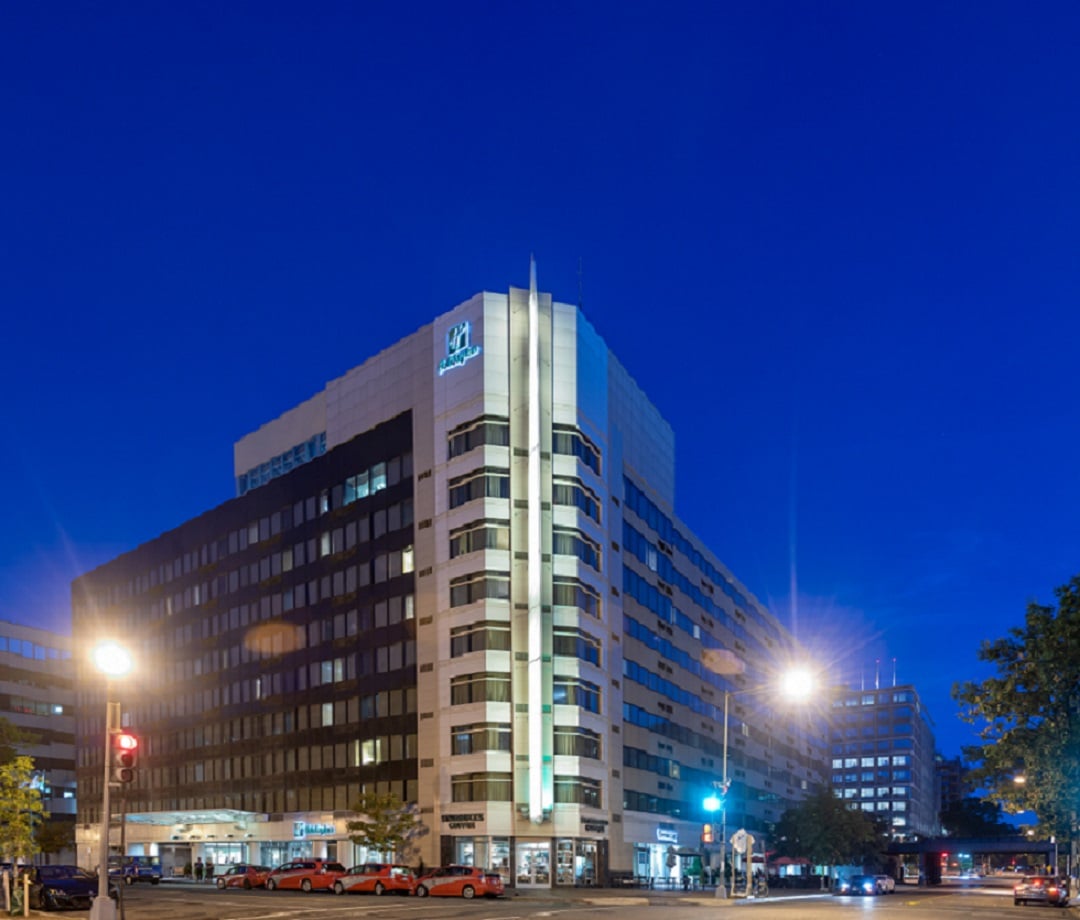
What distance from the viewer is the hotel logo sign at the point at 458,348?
87.2m

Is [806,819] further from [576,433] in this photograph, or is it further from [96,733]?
[96,733]

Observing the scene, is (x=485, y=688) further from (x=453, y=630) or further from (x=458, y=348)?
(x=458, y=348)

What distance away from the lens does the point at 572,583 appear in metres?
84.6

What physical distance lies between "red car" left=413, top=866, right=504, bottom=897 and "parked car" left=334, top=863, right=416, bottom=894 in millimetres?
2033

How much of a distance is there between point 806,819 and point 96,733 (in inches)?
2898

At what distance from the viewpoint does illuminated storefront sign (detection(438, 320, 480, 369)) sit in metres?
87.2

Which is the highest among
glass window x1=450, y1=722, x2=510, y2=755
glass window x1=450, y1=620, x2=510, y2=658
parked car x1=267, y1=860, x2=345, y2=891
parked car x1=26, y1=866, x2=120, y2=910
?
glass window x1=450, y1=620, x2=510, y2=658

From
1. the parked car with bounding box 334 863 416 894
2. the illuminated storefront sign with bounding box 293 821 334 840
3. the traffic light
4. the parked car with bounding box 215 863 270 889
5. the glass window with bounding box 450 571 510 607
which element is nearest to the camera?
the traffic light

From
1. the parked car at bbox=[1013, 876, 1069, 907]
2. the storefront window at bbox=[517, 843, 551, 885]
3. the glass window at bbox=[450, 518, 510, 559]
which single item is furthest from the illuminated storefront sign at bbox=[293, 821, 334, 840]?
the parked car at bbox=[1013, 876, 1069, 907]

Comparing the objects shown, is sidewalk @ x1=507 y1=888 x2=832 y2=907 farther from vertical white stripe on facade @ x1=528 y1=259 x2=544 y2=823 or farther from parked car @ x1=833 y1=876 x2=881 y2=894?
parked car @ x1=833 y1=876 x2=881 y2=894

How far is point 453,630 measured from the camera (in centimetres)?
8500

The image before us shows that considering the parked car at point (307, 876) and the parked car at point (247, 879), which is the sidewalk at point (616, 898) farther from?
the parked car at point (247, 879)

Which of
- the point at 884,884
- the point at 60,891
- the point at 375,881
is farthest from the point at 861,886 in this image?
the point at 60,891

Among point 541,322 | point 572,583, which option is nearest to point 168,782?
point 572,583
